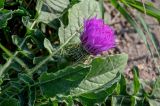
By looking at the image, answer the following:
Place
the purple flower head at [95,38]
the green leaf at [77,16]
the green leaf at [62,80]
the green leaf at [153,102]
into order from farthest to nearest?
1. the green leaf at [153,102]
2. the green leaf at [77,16]
3. the purple flower head at [95,38]
4. the green leaf at [62,80]

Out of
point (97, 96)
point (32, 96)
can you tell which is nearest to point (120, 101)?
point (97, 96)

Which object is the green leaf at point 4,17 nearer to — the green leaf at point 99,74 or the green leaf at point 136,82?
the green leaf at point 99,74

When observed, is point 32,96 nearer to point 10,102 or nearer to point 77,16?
point 10,102

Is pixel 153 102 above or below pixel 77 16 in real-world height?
below

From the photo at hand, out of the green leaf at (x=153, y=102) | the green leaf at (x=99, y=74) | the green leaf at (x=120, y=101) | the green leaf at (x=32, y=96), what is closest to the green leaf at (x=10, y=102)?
the green leaf at (x=32, y=96)

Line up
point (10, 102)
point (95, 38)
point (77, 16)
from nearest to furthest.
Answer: point (10, 102)
point (95, 38)
point (77, 16)

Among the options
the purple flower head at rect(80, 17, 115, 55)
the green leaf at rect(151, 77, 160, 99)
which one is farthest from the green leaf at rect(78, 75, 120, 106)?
the green leaf at rect(151, 77, 160, 99)

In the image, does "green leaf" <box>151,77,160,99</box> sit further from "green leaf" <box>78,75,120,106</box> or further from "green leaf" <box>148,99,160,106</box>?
"green leaf" <box>78,75,120,106</box>

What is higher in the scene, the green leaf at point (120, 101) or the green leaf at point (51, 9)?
the green leaf at point (51, 9)
